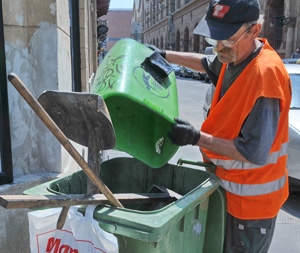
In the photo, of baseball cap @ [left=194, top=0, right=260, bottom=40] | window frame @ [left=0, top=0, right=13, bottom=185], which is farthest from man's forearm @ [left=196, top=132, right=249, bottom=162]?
window frame @ [left=0, top=0, right=13, bottom=185]

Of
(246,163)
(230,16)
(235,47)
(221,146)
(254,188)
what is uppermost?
(230,16)

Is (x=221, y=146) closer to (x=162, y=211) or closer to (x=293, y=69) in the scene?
(x=162, y=211)

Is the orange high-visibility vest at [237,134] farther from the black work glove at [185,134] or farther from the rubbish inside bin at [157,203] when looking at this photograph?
the rubbish inside bin at [157,203]

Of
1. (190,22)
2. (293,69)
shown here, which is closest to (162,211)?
(293,69)

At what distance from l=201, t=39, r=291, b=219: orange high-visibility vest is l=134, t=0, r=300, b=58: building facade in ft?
1.64

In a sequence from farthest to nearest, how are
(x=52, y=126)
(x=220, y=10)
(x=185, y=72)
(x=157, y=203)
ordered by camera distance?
(x=185, y=72) → (x=157, y=203) → (x=220, y=10) → (x=52, y=126)

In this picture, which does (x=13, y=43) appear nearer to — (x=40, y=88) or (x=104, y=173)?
(x=40, y=88)

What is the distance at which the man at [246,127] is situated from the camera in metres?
1.80

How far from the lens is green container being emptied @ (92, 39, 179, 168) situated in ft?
6.17

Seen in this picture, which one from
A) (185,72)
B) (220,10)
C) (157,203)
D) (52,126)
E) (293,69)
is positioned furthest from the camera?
(185,72)

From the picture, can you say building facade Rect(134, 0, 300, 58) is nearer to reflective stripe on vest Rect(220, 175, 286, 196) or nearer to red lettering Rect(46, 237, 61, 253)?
reflective stripe on vest Rect(220, 175, 286, 196)

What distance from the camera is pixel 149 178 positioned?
2396 millimetres

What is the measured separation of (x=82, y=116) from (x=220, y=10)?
906 mm

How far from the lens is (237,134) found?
1916 mm
